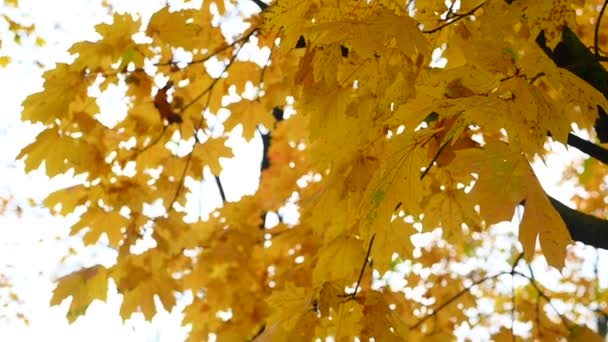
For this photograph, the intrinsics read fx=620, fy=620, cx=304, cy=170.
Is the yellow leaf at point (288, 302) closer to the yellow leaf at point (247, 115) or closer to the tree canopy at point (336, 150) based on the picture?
the tree canopy at point (336, 150)

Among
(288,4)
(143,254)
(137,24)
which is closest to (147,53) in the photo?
(137,24)

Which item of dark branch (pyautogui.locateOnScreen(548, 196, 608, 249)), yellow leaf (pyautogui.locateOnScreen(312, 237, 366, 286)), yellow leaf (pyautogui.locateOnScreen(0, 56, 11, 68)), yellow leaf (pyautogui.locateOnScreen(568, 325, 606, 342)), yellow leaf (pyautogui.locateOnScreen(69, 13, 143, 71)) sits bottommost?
yellow leaf (pyautogui.locateOnScreen(568, 325, 606, 342))

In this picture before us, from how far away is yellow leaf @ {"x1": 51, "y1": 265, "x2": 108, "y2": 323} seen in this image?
2098 mm

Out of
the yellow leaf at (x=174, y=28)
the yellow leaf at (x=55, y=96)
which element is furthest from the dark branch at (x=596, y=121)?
the yellow leaf at (x=55, y=96)

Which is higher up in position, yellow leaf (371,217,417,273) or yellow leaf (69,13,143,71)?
yellow leaf (69,13,143,71)

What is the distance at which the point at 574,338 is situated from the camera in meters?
1.82

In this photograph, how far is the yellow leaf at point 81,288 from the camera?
2.10 meters

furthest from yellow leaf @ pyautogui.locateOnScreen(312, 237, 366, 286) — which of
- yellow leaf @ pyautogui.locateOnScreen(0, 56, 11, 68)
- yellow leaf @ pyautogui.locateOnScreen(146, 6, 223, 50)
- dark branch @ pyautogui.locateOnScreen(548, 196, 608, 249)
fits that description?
yellow leaf @ pyautogui.locateOnScreen(0, 56, 11, 68)

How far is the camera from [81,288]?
2150 mm

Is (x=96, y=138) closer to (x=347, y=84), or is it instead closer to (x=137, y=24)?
(x=137, y=24)

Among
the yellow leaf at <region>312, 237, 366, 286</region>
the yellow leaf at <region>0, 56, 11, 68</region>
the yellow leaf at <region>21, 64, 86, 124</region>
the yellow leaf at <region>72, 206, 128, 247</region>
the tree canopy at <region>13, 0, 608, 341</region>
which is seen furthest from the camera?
the yellow leaf at <region>0, 56, 11, 68</region>

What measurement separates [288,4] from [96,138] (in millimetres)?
1259

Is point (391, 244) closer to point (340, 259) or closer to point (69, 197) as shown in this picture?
point (340, 259)

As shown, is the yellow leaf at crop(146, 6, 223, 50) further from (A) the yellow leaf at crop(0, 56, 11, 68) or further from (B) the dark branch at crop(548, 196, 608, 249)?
(A) the yellow leaf at crop(0, 56, 11, 68)
